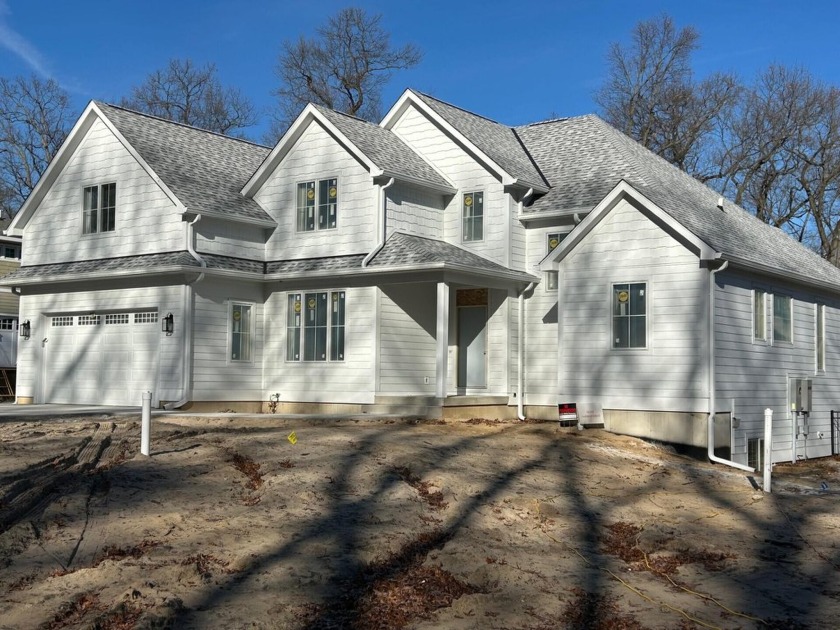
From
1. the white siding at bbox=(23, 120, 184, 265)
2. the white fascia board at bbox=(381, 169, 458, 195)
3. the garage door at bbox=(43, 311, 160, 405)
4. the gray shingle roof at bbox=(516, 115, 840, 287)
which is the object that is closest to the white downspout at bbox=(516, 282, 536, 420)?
the gray shingle roof at bbox=(516, 115, 840, 287)

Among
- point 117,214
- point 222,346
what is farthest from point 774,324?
point 117,214

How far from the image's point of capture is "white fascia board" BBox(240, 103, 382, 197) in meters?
23.0

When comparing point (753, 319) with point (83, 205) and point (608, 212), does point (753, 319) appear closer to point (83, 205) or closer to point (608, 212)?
point (608, 212)

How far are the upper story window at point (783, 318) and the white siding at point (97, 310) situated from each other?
40.4 ft

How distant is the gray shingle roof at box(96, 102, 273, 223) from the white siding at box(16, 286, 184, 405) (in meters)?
2.12

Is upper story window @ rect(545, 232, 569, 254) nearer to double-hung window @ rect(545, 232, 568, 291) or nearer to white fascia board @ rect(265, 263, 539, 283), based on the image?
double-hung window @ rect(545, 232, 568, 291)

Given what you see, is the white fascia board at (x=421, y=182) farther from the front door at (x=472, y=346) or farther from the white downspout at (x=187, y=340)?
the white downspout at (x=187, y=340)

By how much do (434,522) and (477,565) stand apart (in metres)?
1.73

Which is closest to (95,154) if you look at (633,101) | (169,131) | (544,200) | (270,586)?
(169,131)

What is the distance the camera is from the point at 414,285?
75.1 ft

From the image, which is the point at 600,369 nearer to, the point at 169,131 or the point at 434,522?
the point at 434,522

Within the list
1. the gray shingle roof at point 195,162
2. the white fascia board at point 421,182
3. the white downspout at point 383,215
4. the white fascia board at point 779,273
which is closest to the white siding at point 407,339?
the white downspout at point 383,215

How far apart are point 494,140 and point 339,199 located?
4.34m

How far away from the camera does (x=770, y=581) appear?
34.6ft
